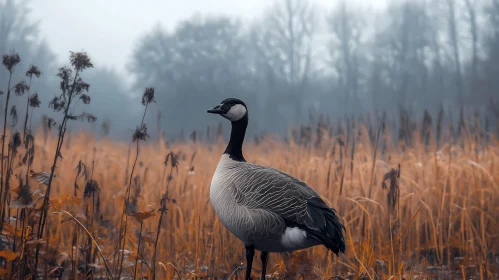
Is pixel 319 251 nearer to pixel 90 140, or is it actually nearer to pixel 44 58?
pixel 90 140

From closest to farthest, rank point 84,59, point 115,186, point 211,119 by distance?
point 84,59 → point 115,186 → point 211,119

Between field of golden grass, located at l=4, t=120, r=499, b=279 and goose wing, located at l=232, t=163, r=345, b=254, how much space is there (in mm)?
289

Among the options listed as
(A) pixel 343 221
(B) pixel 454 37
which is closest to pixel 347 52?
(B) pixel 454 37

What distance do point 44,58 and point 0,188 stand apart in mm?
33231

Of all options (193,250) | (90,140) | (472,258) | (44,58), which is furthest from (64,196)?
(44,58)

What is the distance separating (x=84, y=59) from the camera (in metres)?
2.56

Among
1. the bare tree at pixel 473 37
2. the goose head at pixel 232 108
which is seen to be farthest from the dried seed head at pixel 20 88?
the bare tree at pixel 473 37

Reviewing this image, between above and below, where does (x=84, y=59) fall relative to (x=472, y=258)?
above

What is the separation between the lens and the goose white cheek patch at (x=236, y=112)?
3692mm

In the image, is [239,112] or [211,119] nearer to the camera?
[239,112]

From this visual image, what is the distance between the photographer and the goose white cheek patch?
369 cm

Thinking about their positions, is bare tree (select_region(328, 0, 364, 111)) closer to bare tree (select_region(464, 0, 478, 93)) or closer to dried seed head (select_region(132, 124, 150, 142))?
bare tree (select_region(464, 0, 478, 93))

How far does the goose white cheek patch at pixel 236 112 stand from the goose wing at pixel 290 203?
66cm

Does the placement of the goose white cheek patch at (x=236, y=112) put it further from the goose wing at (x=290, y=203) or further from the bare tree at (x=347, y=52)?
the bare tree at (x=347, y=52)
